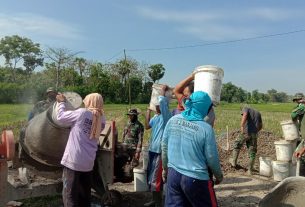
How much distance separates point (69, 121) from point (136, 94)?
4776 centimetres

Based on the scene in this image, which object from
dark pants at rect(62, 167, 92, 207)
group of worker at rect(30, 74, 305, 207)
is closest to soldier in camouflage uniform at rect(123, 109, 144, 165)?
group of worker at rect(30, 74, 305, 207)

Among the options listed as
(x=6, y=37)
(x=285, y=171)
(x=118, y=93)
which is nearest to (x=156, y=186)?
(x=285, y=171)

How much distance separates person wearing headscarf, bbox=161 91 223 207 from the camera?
3510mm

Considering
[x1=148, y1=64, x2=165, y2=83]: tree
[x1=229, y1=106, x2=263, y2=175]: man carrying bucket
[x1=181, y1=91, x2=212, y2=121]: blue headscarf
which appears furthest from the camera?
[x1=148, y1=64, x2=165, y2=83]: tree

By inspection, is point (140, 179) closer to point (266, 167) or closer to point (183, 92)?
point (183, 92)

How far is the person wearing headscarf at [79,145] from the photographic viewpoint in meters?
4.49

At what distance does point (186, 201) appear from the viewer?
12.0ft

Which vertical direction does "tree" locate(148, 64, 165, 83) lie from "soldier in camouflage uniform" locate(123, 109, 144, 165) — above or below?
above

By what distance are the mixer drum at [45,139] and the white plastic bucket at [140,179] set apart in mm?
1656

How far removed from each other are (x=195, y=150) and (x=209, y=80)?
1994 millimetres

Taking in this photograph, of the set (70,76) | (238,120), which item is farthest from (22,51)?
(238,120)

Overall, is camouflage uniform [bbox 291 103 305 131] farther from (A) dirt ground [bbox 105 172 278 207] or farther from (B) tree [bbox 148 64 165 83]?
(B) tree [bbox 148 64 165 83]

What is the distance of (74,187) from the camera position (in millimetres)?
4539

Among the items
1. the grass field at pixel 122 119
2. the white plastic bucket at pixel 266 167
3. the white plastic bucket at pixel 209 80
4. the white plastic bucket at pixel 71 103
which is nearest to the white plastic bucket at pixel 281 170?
the white plastic bucket at pixel 266 167
